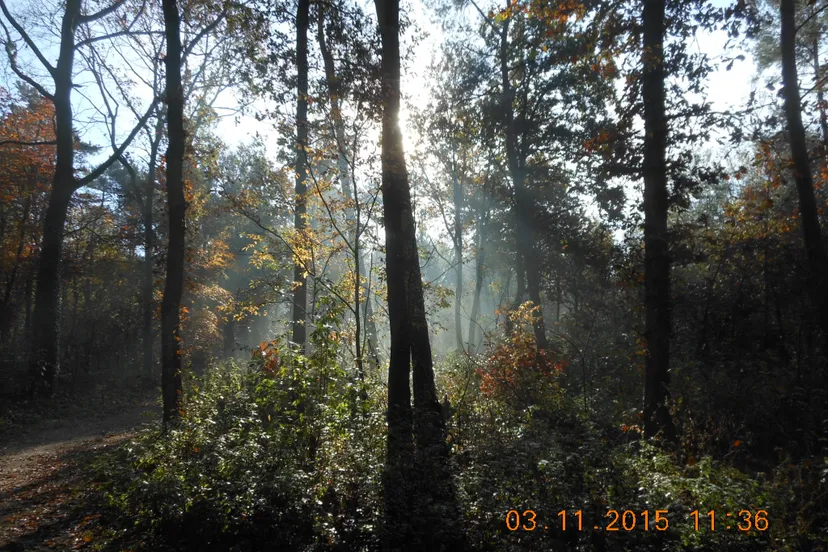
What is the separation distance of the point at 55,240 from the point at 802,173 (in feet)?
65.1

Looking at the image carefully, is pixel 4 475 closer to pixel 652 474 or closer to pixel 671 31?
pixel 652 474

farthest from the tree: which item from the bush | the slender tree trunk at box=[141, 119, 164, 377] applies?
the bush

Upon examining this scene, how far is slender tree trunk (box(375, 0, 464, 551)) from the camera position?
523 cm

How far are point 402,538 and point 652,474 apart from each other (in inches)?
109

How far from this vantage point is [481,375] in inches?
410

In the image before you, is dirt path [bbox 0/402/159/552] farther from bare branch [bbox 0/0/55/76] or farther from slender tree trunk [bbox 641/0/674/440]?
bare branch [bbox 0/0/55/76]

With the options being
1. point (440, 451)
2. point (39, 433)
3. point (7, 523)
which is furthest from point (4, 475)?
point (440, 451)

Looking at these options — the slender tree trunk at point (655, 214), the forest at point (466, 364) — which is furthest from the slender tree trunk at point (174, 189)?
the slender tree trunk at point (655, 214)

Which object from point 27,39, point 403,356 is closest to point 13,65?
point 27,39

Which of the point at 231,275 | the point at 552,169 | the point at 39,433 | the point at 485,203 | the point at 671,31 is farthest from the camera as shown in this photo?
the point at 231,275

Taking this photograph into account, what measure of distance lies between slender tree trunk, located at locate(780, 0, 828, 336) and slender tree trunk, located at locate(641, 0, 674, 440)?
4.09 meters

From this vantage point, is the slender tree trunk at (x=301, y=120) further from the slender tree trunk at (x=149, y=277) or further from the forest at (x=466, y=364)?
the slender tree trunk at (x=149, y=277)

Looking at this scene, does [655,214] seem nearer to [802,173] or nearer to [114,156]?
[802,173]

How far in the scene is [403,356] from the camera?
7.38 meters
